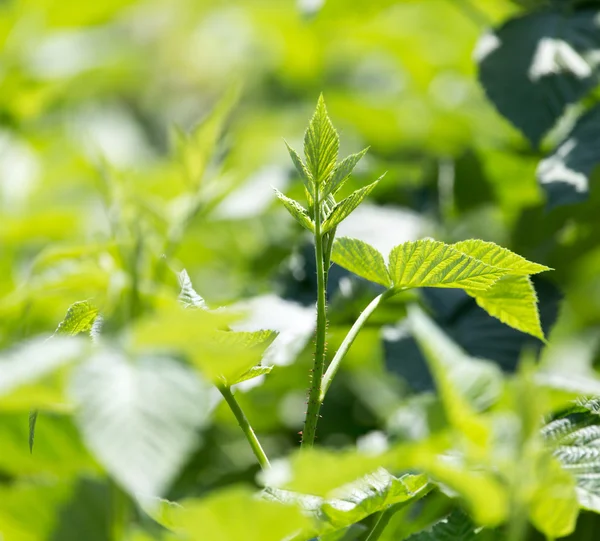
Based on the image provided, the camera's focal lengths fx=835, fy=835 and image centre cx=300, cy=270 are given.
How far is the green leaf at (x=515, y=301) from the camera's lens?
54 cm

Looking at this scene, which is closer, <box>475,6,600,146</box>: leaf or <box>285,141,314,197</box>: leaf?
<box>285,141,314,197</box>: leaf

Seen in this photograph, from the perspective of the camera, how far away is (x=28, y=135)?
4.77ft

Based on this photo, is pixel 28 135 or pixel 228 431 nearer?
pixel 228 431

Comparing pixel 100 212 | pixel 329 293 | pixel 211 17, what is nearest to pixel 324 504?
pixel 329 293

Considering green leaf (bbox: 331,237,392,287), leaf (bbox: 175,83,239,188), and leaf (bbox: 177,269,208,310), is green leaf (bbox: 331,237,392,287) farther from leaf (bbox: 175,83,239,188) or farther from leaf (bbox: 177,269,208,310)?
leaf (bbox: 175,83,239,188)

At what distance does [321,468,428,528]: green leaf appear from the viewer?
1.51ft

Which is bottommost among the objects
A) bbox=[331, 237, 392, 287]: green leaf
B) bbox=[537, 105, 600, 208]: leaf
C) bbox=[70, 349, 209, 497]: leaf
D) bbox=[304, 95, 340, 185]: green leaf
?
bbox=[537, 105, 600, 208]: leaf

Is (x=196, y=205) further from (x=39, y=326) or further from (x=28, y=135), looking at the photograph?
(x=28, y=135)

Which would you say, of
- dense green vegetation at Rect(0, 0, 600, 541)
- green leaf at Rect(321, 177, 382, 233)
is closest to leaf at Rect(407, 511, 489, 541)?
dense green vegetation at Rect(0, 0, 600, 541)

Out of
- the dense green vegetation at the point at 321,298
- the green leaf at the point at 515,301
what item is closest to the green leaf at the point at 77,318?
the dense green vegetation at the point at 321,298

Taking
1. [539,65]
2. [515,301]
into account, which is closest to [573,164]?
[539,65]

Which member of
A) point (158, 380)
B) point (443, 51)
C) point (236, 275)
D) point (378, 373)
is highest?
point (158, 380)

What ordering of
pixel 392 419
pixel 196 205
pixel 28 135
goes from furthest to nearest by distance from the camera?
pixel 28 135, pixel 196 205, pixel 392 419

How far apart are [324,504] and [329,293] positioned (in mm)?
441
